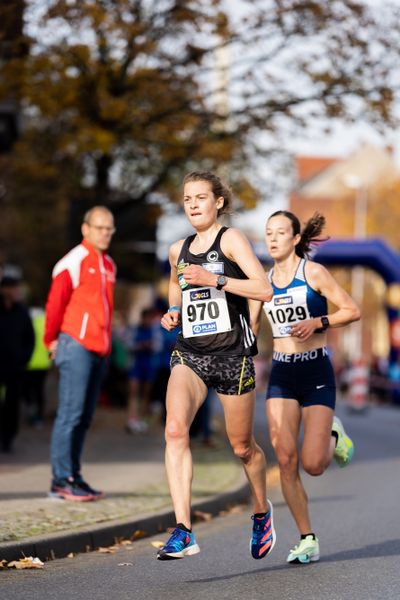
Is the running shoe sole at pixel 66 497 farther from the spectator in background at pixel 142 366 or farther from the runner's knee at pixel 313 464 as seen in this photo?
the spectator in background at pixel 142 366

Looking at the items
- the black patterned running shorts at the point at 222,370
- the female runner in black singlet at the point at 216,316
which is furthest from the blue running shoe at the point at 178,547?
the black patterned running shorts at the point at 222,370

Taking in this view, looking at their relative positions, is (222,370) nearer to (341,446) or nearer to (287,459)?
(287,459)

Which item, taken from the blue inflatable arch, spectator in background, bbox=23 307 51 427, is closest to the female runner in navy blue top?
spectator in background, bbox=23 307 51 427

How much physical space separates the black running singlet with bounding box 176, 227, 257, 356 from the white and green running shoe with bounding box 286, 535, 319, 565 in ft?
4.05

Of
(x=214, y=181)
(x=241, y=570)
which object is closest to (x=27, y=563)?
(x=241, y=570)

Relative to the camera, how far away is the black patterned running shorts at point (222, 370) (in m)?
7.17

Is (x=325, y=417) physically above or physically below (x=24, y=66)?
below

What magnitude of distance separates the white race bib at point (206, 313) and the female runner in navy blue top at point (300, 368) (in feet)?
1.69

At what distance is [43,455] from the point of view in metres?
14.2

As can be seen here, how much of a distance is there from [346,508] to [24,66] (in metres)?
8.48

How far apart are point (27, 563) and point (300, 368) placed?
1903 mm

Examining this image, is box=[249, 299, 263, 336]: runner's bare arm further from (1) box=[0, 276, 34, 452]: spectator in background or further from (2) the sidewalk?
(1) box=[0, 276, 34, 452]: spectator in background

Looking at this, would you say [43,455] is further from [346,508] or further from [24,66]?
[24,66]

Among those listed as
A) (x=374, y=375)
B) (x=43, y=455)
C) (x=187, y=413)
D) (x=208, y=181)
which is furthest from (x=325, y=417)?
(x=374, y=375)
